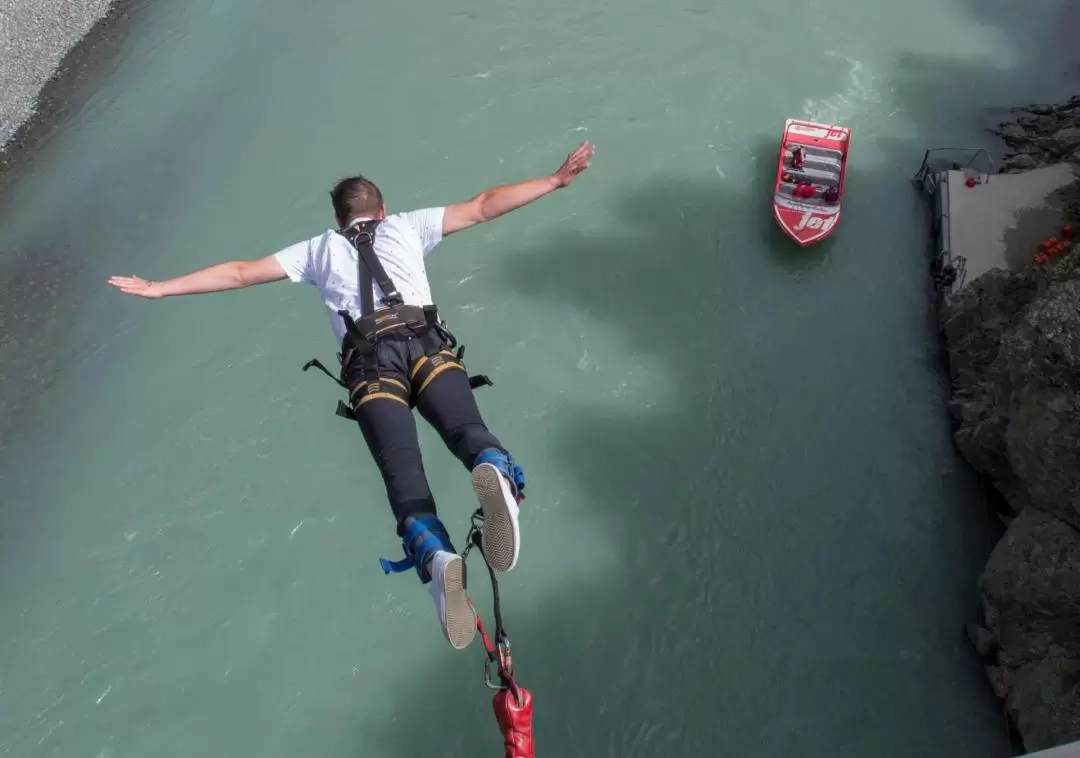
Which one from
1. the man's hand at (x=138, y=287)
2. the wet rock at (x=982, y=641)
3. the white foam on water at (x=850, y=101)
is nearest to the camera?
the man's hand at (x=138, y=287)

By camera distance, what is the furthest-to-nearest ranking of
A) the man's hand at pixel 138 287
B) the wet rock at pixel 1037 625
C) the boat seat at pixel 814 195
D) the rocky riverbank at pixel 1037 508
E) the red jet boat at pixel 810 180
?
the boat seat at pixel 814 195 → the red jet boat at pixel 810 180 → the rocky riverbank at pixel 1037 508 → the wet rock at pixel 1037 625 → the man's hand at pixel 138 287

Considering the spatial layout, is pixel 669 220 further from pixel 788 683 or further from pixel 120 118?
pixel 120 118

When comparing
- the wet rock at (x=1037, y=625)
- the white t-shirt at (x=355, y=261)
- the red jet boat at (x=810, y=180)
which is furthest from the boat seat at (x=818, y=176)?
the white t-shirt at (x=355, y=261)

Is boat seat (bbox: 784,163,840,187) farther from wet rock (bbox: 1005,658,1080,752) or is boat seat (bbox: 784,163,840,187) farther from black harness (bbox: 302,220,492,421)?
black harness (bbox: 302,220,492,421)

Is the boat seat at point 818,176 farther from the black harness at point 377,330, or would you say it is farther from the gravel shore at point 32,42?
the gravel shore at point 32,42

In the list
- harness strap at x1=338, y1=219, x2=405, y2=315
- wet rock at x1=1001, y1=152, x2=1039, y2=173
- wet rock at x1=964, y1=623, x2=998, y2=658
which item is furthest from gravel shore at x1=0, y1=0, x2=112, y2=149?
wet rock at x1=964, y1=623, x2=998, y2=658

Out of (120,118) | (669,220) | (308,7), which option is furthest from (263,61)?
(669,220)
